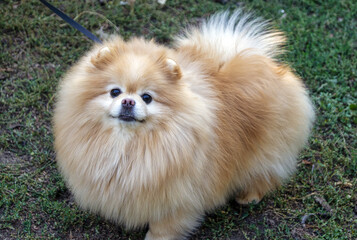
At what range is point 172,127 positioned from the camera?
8.70 ft

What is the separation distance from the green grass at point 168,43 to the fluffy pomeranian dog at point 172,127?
0.46 meters

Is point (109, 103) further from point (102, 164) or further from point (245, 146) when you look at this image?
point (245, 146)

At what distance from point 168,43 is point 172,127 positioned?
8.63 feet

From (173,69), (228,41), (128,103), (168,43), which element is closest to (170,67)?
(173,69)

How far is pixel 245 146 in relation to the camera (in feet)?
10.3

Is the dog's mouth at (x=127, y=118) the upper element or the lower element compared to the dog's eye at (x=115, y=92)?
lower

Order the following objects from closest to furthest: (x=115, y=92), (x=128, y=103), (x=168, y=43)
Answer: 1. (x=128, y=103)
2. (x=115, y=92)
3. (x=168, y=43)

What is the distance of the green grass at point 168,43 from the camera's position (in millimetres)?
3461

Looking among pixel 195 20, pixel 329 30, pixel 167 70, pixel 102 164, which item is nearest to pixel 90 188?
pixel 102 164

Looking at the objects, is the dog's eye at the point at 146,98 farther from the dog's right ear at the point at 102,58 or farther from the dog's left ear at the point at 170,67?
the dog's right ear at the point at 102,58

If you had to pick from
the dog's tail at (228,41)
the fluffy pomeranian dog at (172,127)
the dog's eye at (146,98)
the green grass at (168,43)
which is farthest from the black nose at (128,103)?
the green grass at (168,43)

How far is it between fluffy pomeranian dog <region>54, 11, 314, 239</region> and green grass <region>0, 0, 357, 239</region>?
46 cm

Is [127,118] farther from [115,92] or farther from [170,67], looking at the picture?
[170,67]

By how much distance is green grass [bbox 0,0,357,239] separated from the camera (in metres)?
3.46
